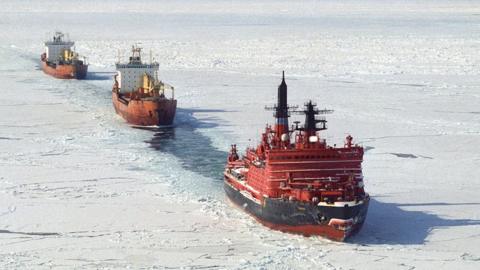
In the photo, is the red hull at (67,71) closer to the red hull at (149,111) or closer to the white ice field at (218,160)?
the white ice field at (218,160)

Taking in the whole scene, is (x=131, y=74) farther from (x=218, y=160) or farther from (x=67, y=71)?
(x=218, y=160)

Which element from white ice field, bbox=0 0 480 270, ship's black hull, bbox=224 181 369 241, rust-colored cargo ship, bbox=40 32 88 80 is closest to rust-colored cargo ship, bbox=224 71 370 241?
ship's black hull, bbox=224 181 369 241

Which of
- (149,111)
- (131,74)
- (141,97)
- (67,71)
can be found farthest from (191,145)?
(67,71)

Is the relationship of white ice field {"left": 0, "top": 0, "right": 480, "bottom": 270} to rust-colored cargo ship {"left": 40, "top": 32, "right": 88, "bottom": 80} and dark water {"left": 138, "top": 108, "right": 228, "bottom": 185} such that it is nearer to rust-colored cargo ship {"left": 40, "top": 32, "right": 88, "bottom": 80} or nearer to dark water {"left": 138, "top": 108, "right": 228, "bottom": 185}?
dark water {"left": 138, "top": 108, "right": 228, "bottom": 185}

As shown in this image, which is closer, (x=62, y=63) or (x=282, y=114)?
(x=282, y=114)

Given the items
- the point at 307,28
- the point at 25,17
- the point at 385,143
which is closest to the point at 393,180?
the point at 385,143

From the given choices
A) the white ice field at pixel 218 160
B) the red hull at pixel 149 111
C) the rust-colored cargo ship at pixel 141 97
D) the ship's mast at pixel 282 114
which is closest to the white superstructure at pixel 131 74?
the rust-colored cargo ship at pixel 141 97

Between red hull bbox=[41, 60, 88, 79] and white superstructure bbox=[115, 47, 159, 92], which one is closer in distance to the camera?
white superstructure bbox=[115, 47, 159, 92]
